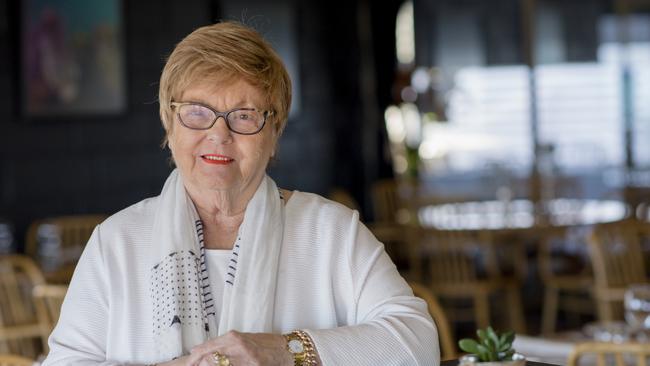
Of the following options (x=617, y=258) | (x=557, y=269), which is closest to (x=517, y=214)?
(x=557, y=269)

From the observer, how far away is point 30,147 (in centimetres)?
698

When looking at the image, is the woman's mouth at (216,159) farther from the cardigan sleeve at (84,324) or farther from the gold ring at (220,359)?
the gold ring at (220,359)

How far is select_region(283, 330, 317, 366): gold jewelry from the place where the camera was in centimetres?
189

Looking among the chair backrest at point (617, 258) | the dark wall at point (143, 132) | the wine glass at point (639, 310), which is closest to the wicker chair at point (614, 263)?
the chair backrest at point (617, 258)

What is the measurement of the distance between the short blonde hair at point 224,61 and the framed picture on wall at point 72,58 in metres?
5.13

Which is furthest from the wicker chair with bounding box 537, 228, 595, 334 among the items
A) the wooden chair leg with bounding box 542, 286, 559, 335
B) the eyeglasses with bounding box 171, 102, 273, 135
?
→ the eyeglasses with bounding box 171, 102, 273, 135

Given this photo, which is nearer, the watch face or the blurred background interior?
the watch face

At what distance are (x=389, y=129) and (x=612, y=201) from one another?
201 centimetres

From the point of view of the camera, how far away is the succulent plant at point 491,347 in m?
1.96

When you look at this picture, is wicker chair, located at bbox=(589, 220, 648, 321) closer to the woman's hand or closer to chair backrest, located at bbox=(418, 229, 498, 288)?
chair backrest, located at bbox=(418, 229, 498, 288)

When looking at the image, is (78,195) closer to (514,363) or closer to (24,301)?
(24,301)

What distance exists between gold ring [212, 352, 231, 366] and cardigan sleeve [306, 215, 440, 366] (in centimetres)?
17

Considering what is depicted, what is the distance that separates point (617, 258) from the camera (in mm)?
5895

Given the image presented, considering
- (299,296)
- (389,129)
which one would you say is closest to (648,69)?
(389,129)
